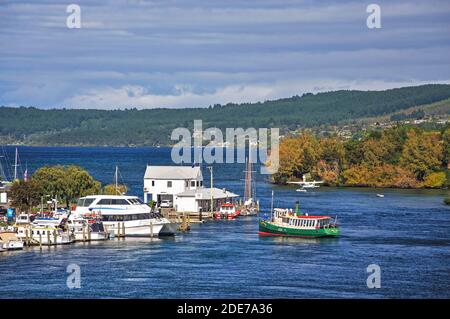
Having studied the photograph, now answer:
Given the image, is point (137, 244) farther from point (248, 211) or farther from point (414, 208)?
point (414, 208)

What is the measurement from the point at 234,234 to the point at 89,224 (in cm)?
1157

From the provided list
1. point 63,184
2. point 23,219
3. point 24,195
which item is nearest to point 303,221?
point 23,219

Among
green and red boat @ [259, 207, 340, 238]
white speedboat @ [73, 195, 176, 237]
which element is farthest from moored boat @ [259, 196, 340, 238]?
white speedboat @ [73, 195, 176, 237]

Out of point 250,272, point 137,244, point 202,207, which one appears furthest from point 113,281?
point 202,207

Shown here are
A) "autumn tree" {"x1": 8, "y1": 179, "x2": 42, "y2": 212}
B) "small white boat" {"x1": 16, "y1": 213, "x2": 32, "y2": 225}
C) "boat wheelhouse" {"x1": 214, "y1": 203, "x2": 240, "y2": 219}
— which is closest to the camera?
"small white boat" {"x1": 16, "y1": 213, "x2": 32, "y2": 225}

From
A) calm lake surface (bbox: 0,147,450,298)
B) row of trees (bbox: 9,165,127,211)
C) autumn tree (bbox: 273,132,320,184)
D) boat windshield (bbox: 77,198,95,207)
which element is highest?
autumn tree (bbox: 273,132,320,184)

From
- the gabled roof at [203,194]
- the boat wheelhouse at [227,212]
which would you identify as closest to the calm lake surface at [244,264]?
the boat wheelhouse at [227,212]

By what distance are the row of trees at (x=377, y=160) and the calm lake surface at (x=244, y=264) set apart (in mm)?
58143

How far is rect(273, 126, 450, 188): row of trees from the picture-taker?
146250 millimetres

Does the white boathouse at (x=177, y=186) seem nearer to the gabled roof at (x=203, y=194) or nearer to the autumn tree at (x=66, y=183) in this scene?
the gabled roof at (x=203, y=194)

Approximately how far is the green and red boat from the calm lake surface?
3.29 ft

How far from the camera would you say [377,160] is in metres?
151

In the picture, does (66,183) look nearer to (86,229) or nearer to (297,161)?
(86,229)

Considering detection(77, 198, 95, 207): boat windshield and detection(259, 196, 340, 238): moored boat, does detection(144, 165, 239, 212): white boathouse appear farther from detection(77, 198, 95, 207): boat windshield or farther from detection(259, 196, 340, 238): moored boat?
detection(77, 198, 95, 207): boat windshield
